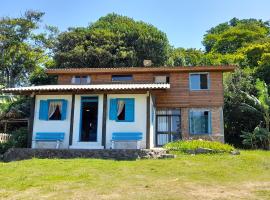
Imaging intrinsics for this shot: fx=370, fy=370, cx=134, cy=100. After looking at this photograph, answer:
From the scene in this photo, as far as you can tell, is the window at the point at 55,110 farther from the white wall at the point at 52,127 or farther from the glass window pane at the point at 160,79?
the glass window pane at the point at 160,79

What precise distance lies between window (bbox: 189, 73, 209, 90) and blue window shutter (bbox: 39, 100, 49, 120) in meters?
9.37

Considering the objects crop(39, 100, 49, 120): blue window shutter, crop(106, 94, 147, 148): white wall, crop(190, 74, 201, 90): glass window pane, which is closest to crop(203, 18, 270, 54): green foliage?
crop(190, 74, 201, 90): glass window pane

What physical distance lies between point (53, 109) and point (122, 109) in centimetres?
401

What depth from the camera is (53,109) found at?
21.2m

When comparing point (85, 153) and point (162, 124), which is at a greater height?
point (162, 124)

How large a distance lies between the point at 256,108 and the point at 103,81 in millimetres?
10556

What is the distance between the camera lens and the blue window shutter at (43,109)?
20758 millimetres

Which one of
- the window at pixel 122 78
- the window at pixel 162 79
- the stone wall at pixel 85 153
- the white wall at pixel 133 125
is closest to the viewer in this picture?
the stone wall at pixel 85 153

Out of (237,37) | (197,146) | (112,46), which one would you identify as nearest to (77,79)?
(197,146)

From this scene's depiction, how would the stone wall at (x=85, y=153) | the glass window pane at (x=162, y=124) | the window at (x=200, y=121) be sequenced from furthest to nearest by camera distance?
the glass window pane at (x=162, y=124) < the window at (x=200, y=121) < the stone wall at (x=85, y=153)

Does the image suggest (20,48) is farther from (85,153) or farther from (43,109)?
(85,153)

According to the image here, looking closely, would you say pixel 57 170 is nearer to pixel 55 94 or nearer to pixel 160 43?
pixel 55 94

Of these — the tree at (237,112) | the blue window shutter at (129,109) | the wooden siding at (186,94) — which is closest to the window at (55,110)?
the blue window shutter at (129,109)

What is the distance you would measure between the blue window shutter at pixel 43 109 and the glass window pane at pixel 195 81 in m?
9.39
